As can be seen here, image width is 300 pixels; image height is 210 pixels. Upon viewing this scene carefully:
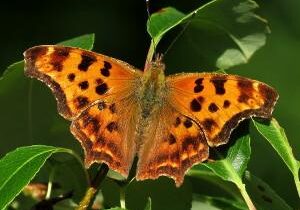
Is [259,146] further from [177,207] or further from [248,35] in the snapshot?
[177,207]

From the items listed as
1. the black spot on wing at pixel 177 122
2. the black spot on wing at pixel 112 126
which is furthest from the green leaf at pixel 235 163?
the black spot on wing at pixel 112 126

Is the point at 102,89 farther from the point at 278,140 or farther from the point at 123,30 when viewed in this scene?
the point at 123,30

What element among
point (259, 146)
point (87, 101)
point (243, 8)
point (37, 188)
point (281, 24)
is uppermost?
point (243, 8)

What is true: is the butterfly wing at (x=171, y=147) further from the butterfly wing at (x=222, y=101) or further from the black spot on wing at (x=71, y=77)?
the black spot on wing at (x=71, y=77)

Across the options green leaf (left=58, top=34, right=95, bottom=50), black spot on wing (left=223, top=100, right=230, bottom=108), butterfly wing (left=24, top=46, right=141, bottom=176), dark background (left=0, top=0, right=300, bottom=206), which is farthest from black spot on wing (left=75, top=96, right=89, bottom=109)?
dark background (left=0, top=0, right=300, bottom=206)

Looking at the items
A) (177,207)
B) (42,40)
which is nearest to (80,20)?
(42,40)

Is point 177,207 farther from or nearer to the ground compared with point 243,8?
nearer to the ground

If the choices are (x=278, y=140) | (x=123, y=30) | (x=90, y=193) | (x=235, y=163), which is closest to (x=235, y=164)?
(x=235, y=163)
